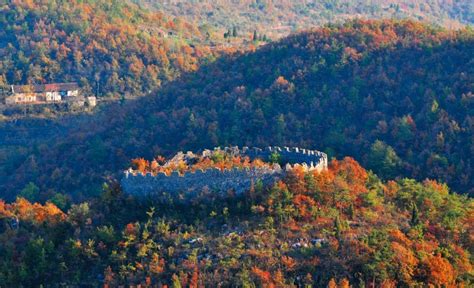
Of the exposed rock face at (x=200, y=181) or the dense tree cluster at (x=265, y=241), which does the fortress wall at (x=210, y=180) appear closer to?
the exposed rock face at (x=200, y=181)

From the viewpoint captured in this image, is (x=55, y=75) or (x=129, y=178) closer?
(x=129, y=178)

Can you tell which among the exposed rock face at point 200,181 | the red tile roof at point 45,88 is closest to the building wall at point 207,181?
the exposed rock face at point 200,181

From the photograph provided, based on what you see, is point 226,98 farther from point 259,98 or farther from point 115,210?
point 115,210

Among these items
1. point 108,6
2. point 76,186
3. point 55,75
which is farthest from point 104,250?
point 108,6

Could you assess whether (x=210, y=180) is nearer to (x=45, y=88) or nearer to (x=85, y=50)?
(x=45, y=88)

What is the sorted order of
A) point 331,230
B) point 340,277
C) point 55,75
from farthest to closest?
point 55,75 → point 331,230 → point 340,277

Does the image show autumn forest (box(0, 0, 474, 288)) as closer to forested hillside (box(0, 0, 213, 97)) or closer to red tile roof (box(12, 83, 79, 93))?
forested hillside (box(0, 0, 213, 97))

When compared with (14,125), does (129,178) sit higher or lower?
higher

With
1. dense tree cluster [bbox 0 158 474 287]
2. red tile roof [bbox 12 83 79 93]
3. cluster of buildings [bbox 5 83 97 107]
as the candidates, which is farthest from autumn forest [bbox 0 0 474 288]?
cluster of buildings [bbox 5 83 97 107]
